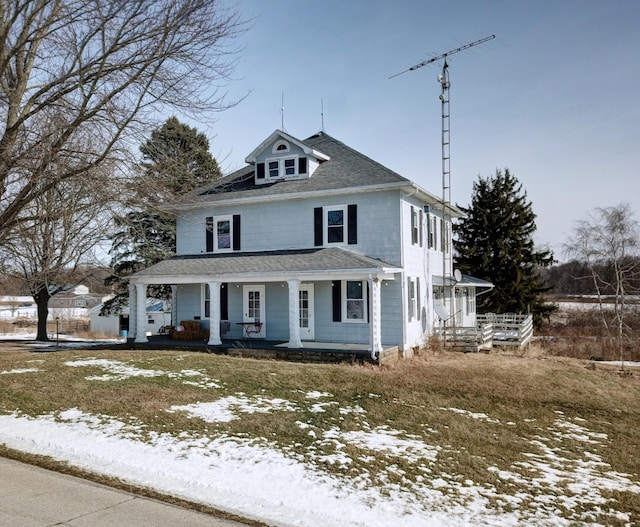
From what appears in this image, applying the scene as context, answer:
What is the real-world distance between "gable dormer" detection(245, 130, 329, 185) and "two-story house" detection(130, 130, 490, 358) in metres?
0.04

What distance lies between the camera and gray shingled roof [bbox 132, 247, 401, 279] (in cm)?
1588

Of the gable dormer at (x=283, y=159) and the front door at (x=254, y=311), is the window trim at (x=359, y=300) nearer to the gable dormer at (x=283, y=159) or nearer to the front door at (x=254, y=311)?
the front door at (x=254, y=311)

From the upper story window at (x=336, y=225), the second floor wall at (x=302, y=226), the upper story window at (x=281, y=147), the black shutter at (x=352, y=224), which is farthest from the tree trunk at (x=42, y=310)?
the black shutter at (x=352, y=224)

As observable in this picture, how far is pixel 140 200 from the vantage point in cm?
1088

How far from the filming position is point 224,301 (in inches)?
773

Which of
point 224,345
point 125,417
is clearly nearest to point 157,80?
point 125,417

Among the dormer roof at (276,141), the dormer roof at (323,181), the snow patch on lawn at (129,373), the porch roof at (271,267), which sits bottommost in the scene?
the snow patch on lawn at (129,373)

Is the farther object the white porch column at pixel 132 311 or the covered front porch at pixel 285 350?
the white porch column at pixel 132 311

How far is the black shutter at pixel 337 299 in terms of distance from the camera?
17.4 meters

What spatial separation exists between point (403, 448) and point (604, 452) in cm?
316

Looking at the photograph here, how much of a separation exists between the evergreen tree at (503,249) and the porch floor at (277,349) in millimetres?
20330

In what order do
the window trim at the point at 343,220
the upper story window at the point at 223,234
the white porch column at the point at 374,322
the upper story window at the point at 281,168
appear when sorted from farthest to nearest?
the upper story window at the point at 223,234
the upper story window at the point at 281,168
the window trim at the point at 343,220
the white porch column at the point at 374,322

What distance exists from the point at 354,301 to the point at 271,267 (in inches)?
119

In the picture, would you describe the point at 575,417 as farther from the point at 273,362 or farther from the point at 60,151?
the point at 60,151
